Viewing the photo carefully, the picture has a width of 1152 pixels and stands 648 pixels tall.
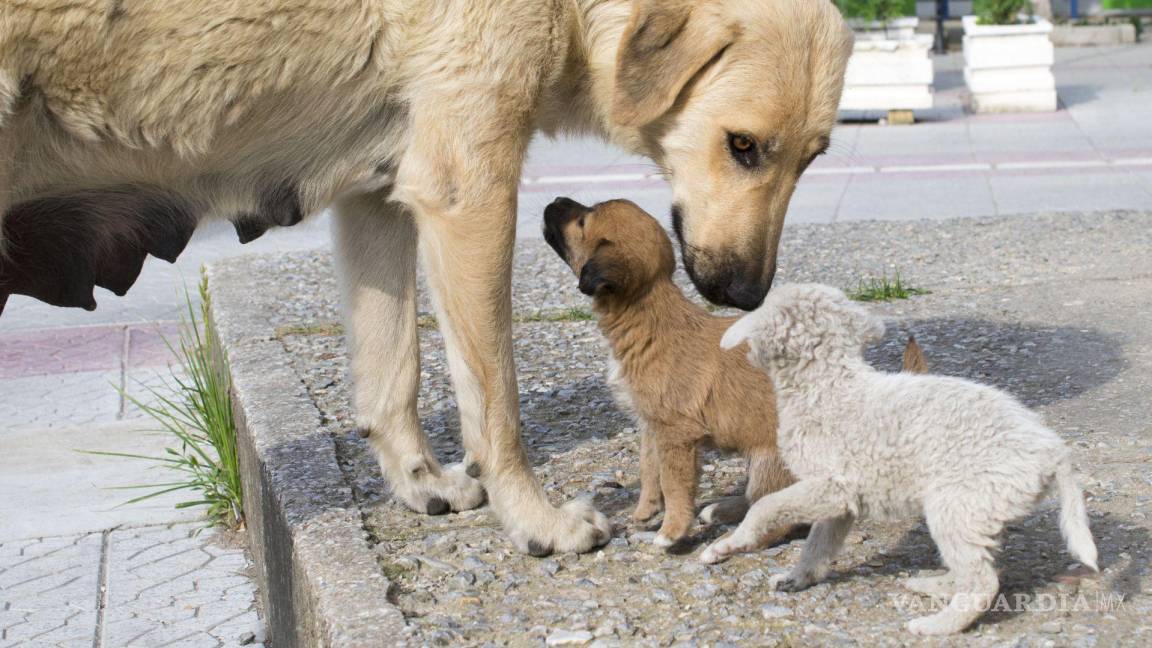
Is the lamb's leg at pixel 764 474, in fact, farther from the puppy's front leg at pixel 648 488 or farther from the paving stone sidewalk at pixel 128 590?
the paving stone sidewalk at pixel 128 590

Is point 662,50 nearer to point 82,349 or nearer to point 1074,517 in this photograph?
point 1074,517

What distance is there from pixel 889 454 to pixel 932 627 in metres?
0.36

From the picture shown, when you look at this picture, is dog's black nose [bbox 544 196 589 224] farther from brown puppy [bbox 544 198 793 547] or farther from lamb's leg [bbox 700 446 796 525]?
lamb's leg [bbox 700 446 796 525]

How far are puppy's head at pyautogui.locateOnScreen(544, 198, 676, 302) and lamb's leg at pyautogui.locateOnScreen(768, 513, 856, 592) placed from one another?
0.84 meters

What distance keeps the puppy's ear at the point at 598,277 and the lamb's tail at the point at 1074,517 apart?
1242mm

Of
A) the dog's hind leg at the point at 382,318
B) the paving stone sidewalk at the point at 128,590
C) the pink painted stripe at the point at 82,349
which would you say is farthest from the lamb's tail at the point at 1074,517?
the pink painted stripe at the point at 82,349

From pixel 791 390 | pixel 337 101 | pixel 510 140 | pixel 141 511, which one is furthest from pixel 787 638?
pixel 141 511

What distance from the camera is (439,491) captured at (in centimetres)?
381

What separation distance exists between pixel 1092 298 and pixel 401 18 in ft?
11.2

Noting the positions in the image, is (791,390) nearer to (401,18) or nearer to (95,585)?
(401,18)

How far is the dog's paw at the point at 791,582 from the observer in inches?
119

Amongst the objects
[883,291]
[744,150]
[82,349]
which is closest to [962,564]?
[744,150]

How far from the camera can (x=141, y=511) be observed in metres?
5.18

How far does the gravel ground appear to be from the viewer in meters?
2.89
